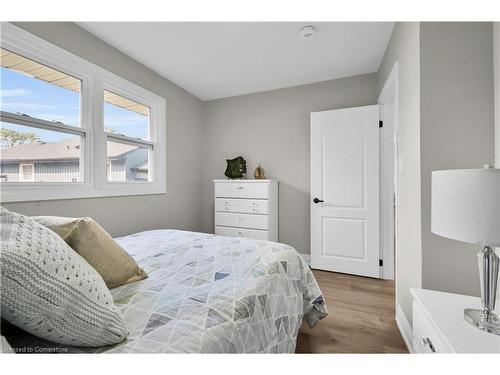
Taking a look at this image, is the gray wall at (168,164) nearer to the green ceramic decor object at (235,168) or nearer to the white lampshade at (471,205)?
the green ceramic decor object at (235,168)

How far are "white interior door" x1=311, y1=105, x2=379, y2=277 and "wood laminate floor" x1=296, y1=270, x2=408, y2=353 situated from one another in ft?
1.27

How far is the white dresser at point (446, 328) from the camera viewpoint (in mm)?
834

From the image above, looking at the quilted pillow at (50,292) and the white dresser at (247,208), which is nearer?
the quilted pillow at (50,292)

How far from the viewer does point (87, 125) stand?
7.24 feet

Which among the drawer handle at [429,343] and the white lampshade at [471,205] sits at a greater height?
the white lampshade at [471,205]

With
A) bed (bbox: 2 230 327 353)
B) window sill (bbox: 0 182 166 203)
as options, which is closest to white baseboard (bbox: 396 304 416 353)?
bed (bbox: 2 230 327 353)

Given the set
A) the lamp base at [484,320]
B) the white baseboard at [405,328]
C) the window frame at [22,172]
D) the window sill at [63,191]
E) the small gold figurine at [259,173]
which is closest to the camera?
the lamp base at [484,320]

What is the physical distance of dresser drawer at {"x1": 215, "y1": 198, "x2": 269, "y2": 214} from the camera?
3.20 metres

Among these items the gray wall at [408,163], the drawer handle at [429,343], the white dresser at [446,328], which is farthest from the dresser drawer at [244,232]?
the drawer handle at [429,343]

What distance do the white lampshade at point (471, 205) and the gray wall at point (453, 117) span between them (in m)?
0.56

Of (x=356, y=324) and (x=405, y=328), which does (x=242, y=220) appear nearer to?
(x=356, y=324)

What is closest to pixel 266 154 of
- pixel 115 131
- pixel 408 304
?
pixel 115 131

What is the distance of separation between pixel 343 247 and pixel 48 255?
2.91 m
